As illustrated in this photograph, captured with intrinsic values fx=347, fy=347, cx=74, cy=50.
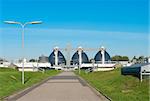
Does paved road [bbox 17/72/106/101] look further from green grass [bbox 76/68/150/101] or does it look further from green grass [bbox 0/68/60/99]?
green grass [bbox 0/68/60/99]

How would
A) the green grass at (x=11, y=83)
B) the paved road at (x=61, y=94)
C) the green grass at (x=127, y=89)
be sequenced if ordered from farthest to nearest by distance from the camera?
1. the green grass at (x=11, y=83)
2. the green grass at (x=127, y=89)
3. the paved road at (x=61, y=94)

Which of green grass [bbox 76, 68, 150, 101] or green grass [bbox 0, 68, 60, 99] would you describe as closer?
green grass [bbox 76, 68, 150, 101]

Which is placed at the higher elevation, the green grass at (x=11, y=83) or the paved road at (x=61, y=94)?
the green grass at (x=11, y=83)

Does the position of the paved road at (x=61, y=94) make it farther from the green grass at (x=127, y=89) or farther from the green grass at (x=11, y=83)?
the green grass at (x=11, y=83)

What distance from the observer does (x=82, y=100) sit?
699 inches

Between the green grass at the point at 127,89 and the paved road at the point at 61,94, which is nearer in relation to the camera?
the paved road at the point at 61,94

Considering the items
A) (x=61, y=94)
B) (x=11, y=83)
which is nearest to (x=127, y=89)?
(x=61, y=94)

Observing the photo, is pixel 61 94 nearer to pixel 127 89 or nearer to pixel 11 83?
pixel 127 89

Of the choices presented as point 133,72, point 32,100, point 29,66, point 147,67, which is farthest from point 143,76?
point 29,66

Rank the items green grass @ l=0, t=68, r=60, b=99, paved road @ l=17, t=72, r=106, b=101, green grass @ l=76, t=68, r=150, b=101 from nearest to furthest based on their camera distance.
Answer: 1. paved road @ l=17, t=72, r=106, b=101
2. green grass @ l=76, t=68, r=150, b=101
3. green grass @ l=0, t=68, r=60, b=99

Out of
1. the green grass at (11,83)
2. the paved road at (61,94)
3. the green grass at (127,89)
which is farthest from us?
the green grass at (11,83)

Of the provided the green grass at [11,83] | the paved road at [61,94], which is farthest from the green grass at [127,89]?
the green grass at [11,83]

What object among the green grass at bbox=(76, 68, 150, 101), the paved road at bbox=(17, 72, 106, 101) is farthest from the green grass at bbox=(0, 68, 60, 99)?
the green grass at bbox=(76, 68, 150, 101)

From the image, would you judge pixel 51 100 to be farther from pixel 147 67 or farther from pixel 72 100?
pixel 147 67
